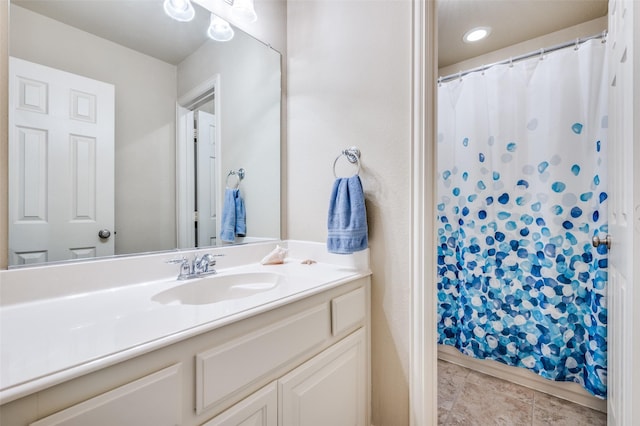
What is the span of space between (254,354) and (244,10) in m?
1.49

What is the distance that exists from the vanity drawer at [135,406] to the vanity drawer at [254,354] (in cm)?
5

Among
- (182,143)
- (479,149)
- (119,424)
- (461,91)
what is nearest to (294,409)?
(119,424)

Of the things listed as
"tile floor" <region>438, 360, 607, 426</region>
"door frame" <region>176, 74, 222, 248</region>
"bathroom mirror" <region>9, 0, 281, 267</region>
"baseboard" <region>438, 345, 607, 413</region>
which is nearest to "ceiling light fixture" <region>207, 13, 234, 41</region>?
"bathroom mirror" <region>9, 0, 281, 267</region>

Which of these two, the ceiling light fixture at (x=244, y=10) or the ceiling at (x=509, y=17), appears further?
the ceiling at (x=509, y=17)

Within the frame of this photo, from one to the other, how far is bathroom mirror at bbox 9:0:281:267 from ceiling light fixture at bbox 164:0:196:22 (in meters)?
0.03

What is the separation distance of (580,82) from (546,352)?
1.53 m

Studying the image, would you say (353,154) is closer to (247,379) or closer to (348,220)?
(348,220)

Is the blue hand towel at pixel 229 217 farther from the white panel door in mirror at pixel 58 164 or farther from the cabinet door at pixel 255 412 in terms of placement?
the cabinet door at pixel 255 412

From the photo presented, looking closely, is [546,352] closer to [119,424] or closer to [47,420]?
[119,424]

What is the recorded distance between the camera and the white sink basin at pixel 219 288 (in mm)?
963

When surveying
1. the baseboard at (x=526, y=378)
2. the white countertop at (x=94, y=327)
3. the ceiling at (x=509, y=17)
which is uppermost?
the ceiling at (x=509, y=17)

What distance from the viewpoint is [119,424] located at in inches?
20.3

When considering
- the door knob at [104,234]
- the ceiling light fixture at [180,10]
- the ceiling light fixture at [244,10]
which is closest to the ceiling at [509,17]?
the ceiling light fixture at [244,10]

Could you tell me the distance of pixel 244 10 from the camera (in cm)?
133
